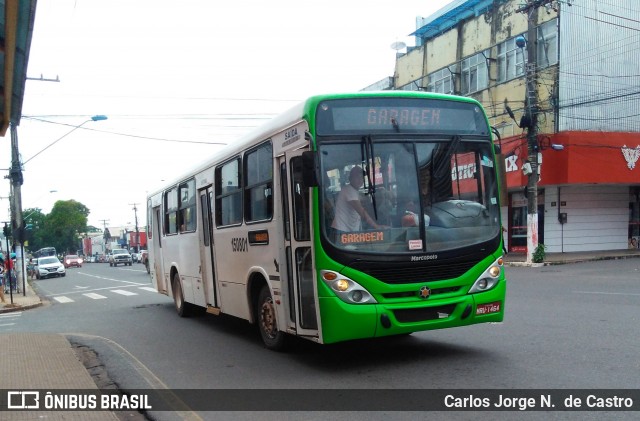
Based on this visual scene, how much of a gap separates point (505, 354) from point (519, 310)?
13.2 feet

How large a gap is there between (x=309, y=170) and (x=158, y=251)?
9.37 m

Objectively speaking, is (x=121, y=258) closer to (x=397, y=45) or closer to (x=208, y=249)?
(x=397, y=45)

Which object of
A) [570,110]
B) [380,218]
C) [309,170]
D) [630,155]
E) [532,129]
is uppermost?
[570,110]

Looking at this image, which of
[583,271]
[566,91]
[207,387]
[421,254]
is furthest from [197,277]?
[566,91]

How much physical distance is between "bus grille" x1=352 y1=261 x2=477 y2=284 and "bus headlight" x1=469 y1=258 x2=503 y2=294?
0.23 m

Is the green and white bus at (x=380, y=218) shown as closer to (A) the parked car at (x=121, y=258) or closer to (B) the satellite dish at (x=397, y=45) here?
(B) the satellite dish at (x=397, y=45)

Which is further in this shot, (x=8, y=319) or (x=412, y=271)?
(x=8, y=319)

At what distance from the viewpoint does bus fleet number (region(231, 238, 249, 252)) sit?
27.1 ft

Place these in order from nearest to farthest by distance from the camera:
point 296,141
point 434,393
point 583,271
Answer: point 434,393, point 296,141, point 583,271

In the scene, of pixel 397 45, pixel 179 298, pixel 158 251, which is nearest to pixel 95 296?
pixel 158 251

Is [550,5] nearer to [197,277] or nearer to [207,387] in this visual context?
[197,277]

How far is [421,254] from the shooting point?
645 cm

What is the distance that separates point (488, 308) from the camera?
22.4 ft

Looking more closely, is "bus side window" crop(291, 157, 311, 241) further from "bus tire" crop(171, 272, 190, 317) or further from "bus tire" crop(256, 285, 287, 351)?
"bus tire" crop(171, 272, 190, 317)
